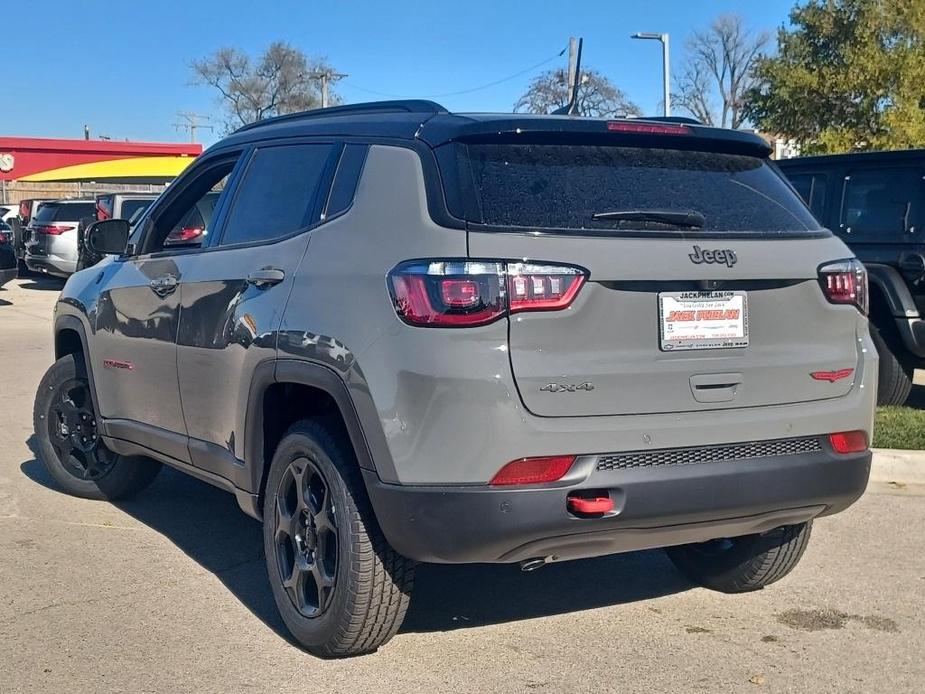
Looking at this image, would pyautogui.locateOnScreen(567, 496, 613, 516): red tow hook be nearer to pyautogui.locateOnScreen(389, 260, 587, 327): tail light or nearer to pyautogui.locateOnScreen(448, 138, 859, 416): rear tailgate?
pyautogui.locateOnScreen(448, 138, 859, 416): rear tailgate

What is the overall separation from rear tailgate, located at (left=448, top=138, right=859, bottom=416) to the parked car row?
17.7 m

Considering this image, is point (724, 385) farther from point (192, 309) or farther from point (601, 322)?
point (192, 309)

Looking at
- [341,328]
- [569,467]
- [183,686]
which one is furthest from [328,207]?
[183,686]

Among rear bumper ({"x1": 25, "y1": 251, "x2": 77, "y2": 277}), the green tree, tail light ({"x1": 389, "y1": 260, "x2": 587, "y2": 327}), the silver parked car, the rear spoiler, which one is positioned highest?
the green tree

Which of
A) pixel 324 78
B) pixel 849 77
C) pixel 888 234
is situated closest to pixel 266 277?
pixel 888 234

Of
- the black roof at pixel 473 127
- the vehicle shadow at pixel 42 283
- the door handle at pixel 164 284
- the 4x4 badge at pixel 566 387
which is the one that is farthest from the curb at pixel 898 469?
the vehicle shadow at pixel 42 283

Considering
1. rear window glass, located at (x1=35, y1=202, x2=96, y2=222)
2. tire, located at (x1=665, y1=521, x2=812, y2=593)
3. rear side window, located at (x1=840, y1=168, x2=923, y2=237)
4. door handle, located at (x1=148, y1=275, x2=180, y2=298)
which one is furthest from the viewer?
rear window glass, located at (x1=35, y1=202, x2=96, y2=222)

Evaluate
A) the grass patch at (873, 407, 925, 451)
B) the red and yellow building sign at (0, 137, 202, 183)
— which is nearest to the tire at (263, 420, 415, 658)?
the grass patch at (873, 407, 925, 451)

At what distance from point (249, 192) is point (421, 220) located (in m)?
1.38

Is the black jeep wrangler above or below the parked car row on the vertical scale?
above

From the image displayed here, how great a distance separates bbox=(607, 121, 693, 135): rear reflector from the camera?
3762mm

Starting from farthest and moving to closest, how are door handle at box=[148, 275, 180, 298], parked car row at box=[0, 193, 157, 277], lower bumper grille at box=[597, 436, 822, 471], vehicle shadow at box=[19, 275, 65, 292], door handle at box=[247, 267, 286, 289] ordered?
1. vehicle shadow at box=[19, 275, 65, 292]
2. parked car row at box=[0, 193, 157, 277]
3. door handle at box=[148, 275, 180, 298]
4. door handle at box=[247, 267, 286, 289]
5. lower bumper grille at box=[597, 436, 822, 471]

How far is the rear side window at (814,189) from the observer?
866 centimetres

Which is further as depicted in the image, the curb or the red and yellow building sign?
the red and yellow building sign
